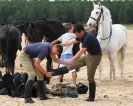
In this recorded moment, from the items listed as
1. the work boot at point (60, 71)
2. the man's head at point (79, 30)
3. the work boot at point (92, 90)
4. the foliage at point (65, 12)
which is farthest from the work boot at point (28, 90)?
the foliage at point (65, 12)

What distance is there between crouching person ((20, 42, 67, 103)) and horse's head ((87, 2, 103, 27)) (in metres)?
3.18

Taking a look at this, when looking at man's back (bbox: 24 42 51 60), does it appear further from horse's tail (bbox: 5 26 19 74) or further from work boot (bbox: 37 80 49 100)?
horse's tail (bbox: 5 26 19 74)

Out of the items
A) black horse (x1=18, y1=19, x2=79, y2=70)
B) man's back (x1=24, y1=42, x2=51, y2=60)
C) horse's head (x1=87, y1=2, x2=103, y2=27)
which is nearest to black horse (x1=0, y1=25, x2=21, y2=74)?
black horse (x1=18, y1=19, x2=79, y2=70)

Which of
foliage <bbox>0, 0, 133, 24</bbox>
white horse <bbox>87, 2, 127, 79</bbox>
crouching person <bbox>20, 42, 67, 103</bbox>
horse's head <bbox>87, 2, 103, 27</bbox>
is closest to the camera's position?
crouching person <bbox>20, 42, 67, 103</bbox>

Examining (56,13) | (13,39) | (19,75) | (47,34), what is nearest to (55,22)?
(47,34)

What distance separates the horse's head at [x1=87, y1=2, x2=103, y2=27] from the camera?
14039 millimetres

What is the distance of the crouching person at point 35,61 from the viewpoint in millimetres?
10492

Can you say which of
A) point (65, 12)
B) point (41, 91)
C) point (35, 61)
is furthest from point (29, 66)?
point (65, 12)

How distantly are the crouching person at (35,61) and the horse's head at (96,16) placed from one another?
3.18 meters

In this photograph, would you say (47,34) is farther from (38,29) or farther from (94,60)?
(94,60)

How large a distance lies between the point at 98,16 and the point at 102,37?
2.30 ft

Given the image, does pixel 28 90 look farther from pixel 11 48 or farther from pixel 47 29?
pixel 47 29

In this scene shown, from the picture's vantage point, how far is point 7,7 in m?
86.2

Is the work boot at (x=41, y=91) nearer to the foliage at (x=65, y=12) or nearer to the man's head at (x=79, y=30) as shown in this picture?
the man's head at (x=79, y=30)
